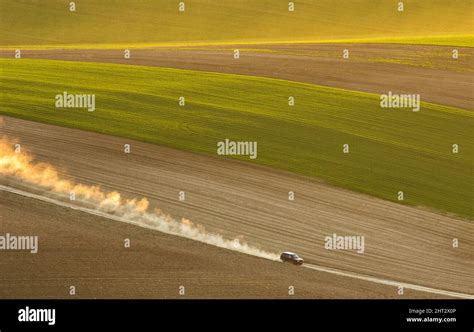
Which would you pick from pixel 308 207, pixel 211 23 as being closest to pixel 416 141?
pixel 308 207

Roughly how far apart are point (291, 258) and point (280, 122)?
1301 centimetres

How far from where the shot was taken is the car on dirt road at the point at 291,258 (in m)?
26.5

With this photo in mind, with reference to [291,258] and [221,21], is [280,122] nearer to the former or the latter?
[291,258]

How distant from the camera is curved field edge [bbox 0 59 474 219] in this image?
1330 inches

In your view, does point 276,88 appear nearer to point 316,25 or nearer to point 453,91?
point 453,91

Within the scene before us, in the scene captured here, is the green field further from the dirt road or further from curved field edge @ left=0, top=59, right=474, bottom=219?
the dirt road

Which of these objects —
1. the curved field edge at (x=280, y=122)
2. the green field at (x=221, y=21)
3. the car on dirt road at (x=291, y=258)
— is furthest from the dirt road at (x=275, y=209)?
the green field at (x=221, y=21)

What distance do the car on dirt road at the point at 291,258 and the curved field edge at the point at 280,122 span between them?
6.77 metres

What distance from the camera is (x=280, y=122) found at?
38.5m

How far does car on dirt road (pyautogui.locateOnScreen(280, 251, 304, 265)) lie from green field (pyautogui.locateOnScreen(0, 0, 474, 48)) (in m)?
43.4

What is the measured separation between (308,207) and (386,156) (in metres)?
6.40

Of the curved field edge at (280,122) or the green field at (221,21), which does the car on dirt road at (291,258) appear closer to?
the curved field edge at (280,122)

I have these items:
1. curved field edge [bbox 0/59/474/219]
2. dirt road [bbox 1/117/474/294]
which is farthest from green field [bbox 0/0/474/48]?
dirt road [bbox 1/117/474/294]
